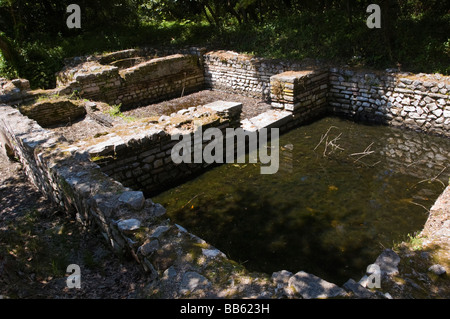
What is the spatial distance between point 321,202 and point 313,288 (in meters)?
3.03

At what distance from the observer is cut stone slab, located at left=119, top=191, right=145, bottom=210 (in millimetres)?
4230

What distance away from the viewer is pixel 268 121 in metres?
8.41

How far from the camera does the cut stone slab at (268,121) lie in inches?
320

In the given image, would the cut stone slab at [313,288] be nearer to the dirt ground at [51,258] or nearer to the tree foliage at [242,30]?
the dirt ground at [51,258]

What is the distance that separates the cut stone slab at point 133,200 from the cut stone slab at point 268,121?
4.09 meters

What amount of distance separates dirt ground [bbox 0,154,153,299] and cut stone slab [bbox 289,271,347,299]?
58.1 inches

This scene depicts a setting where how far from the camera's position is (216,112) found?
730 cm

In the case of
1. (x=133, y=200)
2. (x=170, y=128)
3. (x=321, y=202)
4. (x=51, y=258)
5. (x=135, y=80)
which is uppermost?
(x=135, y=80)

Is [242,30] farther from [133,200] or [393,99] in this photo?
[133,200]

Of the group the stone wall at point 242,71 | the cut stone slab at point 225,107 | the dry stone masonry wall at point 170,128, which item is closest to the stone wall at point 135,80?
the dry stone masonry wall at point 170,128

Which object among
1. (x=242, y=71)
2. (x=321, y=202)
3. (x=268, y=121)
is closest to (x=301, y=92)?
(x=268, y=121)

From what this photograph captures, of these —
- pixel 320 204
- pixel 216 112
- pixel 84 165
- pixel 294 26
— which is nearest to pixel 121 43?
pixel 294 26

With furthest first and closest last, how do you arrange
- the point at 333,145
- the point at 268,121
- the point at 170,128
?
the point at 268,121 → the point at 333,145 → the point at 170,128
